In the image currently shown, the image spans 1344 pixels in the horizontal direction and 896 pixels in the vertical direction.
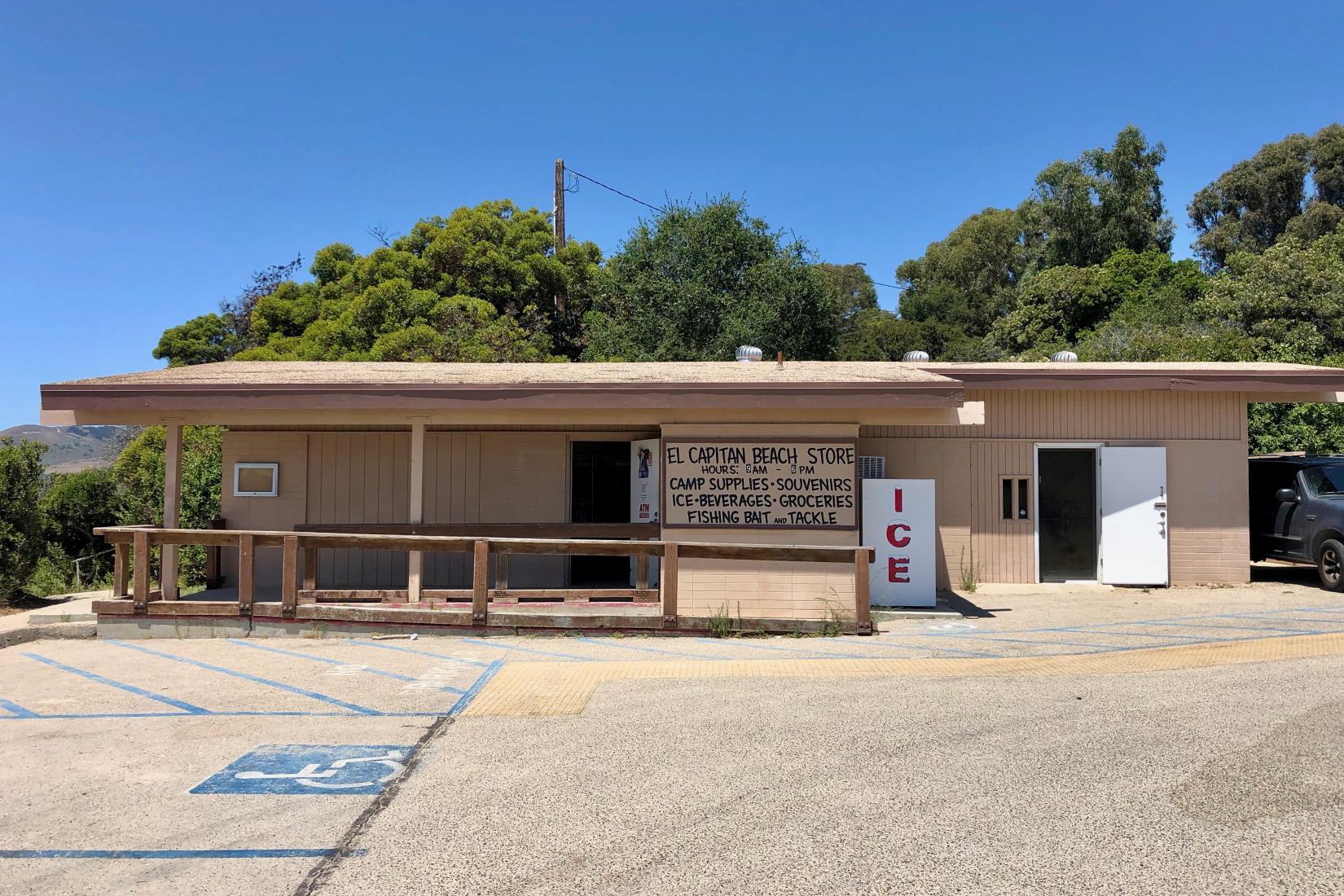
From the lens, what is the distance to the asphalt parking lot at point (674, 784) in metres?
4.05

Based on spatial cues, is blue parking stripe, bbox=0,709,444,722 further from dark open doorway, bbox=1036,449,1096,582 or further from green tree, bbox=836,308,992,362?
green tree, bbox=836,308,992,362

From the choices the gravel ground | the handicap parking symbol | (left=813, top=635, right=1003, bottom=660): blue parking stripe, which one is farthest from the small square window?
the handicap parking symbol

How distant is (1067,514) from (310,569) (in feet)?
33.6

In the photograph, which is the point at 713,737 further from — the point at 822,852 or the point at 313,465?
the point at 313,465

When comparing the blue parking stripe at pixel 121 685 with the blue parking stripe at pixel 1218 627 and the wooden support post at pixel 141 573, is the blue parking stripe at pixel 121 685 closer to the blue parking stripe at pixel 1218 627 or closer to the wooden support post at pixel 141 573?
the wooden support post at pixel 141 573

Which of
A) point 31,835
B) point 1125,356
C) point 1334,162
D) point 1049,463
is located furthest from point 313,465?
point 1334,162

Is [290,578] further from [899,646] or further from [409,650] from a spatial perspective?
[899,646]

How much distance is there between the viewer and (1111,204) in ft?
137

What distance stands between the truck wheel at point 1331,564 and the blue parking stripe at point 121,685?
43.7ft

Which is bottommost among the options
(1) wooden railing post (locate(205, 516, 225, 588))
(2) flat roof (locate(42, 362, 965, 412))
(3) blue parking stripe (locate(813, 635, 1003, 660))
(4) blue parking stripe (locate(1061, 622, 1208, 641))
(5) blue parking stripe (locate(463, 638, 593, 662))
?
(5) blue parking stripe (locate(463, 638, 593, 662))

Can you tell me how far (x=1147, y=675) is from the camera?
743 cm

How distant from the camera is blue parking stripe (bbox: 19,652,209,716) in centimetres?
709

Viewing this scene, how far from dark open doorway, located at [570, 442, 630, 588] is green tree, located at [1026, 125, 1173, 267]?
116 feet

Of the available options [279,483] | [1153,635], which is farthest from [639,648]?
[279,483]
